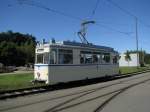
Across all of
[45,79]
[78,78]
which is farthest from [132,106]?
[78,78]

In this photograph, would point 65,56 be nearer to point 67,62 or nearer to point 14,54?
point 67,62

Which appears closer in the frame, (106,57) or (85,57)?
(85,57)

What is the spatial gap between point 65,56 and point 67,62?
464 millimetres

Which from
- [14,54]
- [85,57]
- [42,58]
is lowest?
[42,58]

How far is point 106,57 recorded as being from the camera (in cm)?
2564

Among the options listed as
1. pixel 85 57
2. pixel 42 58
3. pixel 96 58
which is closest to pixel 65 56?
pixel 42 58

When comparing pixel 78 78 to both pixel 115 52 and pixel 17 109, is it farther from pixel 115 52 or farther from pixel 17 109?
pixel 17 109

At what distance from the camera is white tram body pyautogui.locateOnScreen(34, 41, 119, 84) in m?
18.5

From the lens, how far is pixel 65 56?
64.5ft

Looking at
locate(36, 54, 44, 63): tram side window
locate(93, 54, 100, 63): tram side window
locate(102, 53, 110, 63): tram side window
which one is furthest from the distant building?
locate(36, 54, 44, 63): tram side window

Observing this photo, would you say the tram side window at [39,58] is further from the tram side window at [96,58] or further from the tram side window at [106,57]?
the tram side window at [106,57]

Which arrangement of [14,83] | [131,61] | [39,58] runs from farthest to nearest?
1. [131,61]
2. [14,83]
3. [39,58]

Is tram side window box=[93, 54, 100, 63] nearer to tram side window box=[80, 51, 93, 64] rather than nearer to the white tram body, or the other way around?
the white tram body

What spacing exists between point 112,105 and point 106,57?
15.2 meters
